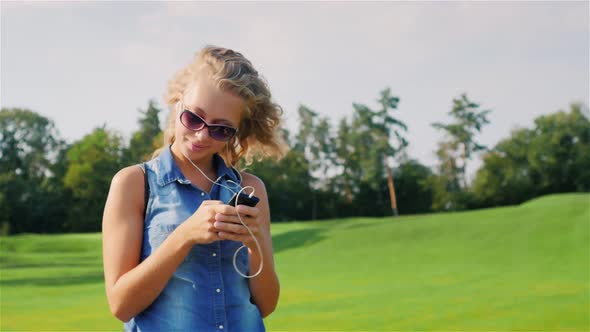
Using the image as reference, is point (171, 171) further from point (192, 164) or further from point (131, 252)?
point (131, 252)

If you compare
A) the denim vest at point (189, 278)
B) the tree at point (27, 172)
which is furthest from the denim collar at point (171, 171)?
the tree at point (27, 172)

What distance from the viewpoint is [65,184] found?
58125 millimetres

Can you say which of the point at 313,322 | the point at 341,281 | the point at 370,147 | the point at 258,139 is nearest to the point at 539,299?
the point at 313,322

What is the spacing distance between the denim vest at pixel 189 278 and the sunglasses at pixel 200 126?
5.8 inches

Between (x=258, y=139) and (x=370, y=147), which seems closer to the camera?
(x=258, y=139)

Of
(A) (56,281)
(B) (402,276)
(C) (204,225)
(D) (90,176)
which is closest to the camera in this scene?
(C) (204,225)

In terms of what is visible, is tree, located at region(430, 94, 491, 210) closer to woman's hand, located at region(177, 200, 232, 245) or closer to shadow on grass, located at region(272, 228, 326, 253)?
shadow on grass, located at region(272, 228, 326, 253)

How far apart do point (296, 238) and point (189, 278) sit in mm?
27381

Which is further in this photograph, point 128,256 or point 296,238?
point 296,238

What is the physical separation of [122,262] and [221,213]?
46 centimetres

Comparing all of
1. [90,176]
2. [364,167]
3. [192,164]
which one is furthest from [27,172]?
[192,164]

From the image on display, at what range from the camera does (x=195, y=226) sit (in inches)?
86.8

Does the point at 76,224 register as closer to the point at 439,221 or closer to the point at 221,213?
the point at 439,221

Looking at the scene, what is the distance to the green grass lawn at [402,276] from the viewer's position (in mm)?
10172
